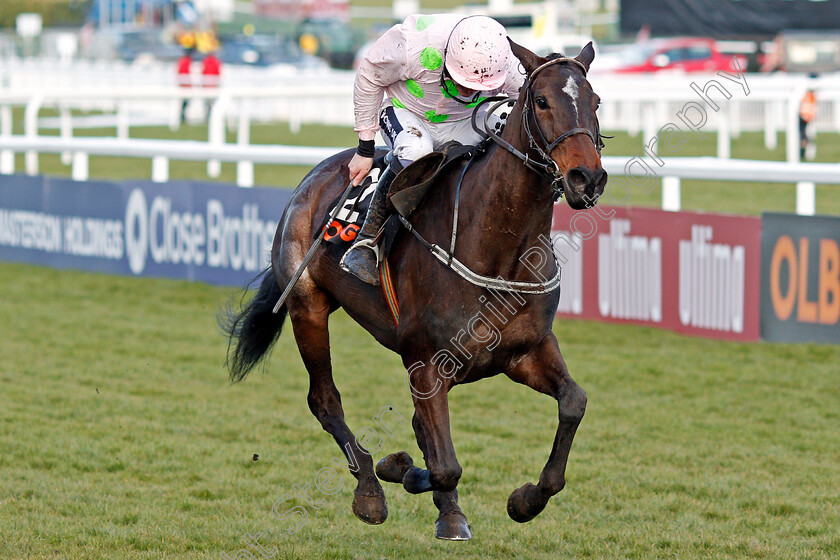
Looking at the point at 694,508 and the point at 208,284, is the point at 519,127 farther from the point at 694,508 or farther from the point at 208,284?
the point at 208,284

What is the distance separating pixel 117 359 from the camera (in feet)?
24.9

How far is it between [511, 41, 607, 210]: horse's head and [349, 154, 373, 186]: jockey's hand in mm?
1043

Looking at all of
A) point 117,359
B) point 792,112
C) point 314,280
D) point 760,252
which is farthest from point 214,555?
point 792,112

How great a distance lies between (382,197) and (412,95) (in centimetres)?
41

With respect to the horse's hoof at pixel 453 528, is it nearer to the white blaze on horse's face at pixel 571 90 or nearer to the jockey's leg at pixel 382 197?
the jockey's leg at pixel 382 197

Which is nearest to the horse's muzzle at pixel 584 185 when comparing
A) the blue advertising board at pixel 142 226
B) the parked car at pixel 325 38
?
the blue advertising board at pixel 142 226

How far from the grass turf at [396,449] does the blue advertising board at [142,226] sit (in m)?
1.21

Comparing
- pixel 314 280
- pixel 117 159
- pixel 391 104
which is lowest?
pixel 117 159

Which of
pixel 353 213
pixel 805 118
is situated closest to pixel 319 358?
pixel 353 213

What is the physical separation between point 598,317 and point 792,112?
323 centimetres

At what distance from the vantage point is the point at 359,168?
4.62 metres

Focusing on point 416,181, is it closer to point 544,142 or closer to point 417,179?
point 417,179

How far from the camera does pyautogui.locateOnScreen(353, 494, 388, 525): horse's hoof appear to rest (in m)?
4.44

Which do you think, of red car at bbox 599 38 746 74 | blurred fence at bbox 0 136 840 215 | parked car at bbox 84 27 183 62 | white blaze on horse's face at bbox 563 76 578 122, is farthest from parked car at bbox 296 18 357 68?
white blaze on horse's face at bbox 563 76 578 122
